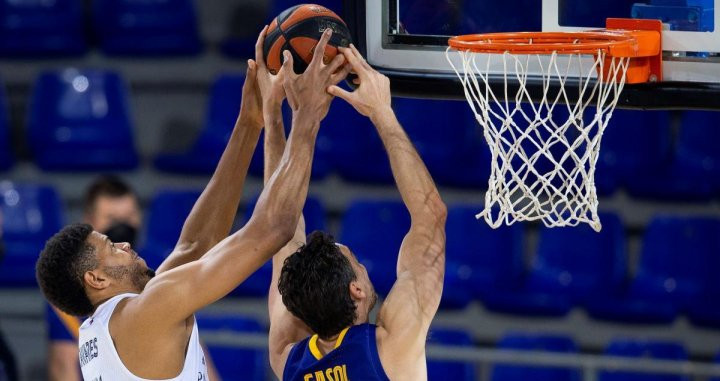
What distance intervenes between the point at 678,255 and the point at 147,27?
3248mm

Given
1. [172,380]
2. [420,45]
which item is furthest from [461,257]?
[172,380]

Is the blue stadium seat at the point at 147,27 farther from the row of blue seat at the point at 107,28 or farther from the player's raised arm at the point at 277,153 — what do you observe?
the player's raised arm at the point at 277,153

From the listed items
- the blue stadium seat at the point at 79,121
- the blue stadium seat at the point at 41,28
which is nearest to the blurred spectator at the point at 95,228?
the blue stadium seat at the point at 79,121

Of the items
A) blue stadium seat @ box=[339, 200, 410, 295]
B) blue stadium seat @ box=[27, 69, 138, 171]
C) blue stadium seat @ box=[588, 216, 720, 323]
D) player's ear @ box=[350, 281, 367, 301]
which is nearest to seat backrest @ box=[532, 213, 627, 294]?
blue stadium seat @ box=[588, 216, 720, 323]

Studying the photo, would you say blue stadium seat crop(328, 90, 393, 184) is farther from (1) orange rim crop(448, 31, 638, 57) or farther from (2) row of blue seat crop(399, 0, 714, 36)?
(1) orange rim crop(448, 31, 638, 57)

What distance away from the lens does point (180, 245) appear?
405cm

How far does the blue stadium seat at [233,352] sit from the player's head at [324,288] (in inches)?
114

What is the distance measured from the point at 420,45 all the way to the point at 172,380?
1.30 m

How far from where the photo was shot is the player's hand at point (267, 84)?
3.56 meters

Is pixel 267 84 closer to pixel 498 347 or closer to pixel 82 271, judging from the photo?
pixel 82 271

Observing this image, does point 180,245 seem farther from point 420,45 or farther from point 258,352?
point 258,352

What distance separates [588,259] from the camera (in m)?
6.52

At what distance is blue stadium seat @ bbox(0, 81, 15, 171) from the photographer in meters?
7.00

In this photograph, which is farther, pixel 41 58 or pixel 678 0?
pixel 41 58
